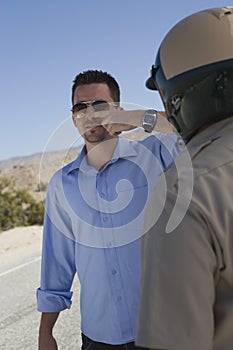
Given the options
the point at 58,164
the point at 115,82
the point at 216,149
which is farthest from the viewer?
the point at 115,82

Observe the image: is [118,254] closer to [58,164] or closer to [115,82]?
[58,164]

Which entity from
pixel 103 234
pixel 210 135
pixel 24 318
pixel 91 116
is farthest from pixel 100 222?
pixel 24 318

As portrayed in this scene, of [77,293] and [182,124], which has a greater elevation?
[182,124]

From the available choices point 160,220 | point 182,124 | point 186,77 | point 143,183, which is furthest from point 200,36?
point 143,183

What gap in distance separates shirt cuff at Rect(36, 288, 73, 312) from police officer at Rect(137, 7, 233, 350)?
Answer: 1800 mm

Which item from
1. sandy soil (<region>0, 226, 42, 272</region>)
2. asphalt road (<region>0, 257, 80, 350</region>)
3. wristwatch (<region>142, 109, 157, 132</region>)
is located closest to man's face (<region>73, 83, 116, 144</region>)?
wristwatch (<region>142, 109, 157, 132</region>)

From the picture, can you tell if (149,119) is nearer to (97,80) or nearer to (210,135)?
(97,80)

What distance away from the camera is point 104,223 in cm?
272

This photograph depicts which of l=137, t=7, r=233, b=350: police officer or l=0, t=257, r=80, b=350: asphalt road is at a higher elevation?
l=137, t=7, r=233, b=350: police officer

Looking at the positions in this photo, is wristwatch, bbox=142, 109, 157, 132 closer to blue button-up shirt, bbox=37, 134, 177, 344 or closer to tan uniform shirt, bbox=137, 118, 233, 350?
blue button-up shirt, bbox=37, 134, 177, 344

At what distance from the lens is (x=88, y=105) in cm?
296

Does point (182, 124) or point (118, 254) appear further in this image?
point (118, 254)

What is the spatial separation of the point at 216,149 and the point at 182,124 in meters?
0.15

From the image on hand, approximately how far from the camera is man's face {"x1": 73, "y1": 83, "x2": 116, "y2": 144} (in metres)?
2.82
